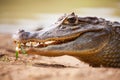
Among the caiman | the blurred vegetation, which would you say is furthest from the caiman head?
the blurred vegetation

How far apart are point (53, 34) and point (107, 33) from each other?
0.88 meters

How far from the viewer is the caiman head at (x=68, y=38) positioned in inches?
241

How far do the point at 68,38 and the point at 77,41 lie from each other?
0.51 ft

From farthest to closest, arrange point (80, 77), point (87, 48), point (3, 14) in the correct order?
point (3, 14) < point (87, 48) < point (80, 77)

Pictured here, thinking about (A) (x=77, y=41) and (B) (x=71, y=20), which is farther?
(B) (x=71, y=20)

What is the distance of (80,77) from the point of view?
4859 mm

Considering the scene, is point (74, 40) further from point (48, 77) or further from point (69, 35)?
point (48, 77)

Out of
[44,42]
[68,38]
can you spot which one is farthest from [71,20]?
[44,42]

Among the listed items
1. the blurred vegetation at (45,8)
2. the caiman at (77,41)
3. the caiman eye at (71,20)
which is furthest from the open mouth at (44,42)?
the blurred vegetation at (45,8)

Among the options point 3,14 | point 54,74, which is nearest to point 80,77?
point 54,74

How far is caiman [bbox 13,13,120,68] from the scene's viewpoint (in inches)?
241

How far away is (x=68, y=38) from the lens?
625 centimetres

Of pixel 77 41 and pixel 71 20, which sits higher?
pixel 71 20

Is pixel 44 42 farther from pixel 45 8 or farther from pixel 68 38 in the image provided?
pixel 45 8
